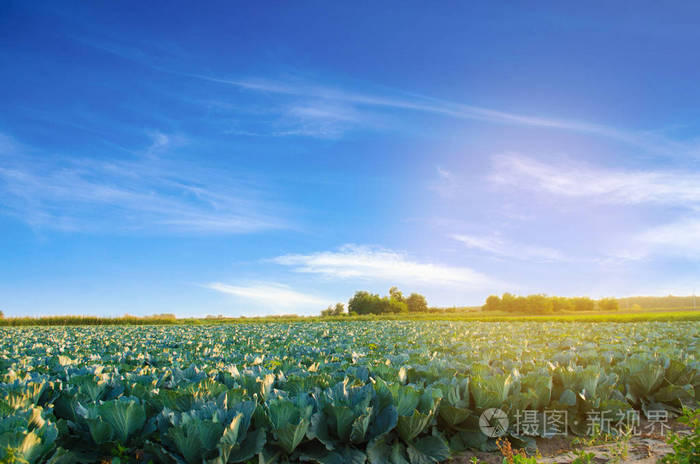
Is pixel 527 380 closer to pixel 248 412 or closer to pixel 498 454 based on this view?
pixel 498 454

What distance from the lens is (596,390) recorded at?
5.68m

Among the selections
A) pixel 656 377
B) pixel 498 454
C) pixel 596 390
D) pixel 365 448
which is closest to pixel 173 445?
pixel 365 448

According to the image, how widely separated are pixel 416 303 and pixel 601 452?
100153 mm

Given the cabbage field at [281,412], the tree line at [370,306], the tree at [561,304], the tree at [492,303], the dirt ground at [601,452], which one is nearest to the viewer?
the cabbage field at [281,412]

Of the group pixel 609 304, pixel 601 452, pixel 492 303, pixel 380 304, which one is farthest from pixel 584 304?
pixel 601 452

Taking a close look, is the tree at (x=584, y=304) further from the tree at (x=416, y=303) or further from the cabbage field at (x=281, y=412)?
the cabbage field at (x=281, y=412)

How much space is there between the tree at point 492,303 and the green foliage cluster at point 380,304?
24.4m

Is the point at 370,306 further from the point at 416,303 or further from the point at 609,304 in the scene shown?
the point at 609,304

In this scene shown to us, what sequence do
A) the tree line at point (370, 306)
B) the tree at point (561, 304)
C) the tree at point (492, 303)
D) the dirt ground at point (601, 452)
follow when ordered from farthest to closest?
the tree at point (492, 303), the tree at point (561, 304), the tree line at point (370, 306), the dirt ground at point (601, 452)

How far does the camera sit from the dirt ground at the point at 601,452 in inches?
167

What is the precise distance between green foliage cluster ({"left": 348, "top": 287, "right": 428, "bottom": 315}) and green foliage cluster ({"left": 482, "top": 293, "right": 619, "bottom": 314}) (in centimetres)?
2158

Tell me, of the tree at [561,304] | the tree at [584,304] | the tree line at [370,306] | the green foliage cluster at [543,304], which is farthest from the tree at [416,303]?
the tree at [584,304]

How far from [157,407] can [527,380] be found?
14.8 ft

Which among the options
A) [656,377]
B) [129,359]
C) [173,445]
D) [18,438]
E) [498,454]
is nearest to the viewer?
[18,438]
